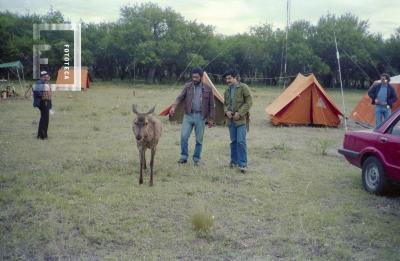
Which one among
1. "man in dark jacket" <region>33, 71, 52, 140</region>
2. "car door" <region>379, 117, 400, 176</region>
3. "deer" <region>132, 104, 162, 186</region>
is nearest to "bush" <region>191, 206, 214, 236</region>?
"deer" <region>132, 104, 162, 186</region>

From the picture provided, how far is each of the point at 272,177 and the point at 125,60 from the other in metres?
45.5

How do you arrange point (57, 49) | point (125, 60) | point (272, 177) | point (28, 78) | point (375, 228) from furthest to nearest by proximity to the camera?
point (125, 60) → point (28, 78) → point (57, 49) → point (272, 177) → point (375, 228)

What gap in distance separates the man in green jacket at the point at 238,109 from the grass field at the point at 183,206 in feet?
1.55

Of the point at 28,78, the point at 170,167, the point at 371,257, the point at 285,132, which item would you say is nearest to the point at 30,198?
the point at 170,167

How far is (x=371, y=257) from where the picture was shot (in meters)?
4.65

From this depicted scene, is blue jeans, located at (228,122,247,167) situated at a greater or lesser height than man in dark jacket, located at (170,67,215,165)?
lesser

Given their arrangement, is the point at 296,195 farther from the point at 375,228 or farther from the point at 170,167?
the point at 170,167

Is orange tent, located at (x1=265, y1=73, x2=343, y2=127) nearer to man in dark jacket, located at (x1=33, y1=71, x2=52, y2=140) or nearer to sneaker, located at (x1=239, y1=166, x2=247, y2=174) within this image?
sneaker, located at (x1=239, y1=166, x2=247, y2=174)

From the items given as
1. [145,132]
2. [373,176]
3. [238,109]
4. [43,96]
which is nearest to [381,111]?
[373,176]

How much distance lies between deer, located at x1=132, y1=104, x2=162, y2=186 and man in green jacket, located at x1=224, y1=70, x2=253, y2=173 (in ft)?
4.59

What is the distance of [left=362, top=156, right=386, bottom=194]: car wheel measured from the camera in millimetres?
6719

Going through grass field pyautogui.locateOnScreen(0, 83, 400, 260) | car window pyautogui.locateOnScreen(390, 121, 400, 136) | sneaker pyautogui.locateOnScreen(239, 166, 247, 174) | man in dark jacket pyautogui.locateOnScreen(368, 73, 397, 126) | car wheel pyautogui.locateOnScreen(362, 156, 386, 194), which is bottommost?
grass field pyautogui.locateOnScreen(0, 83, 400, 260)

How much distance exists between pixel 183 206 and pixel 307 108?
10011mm

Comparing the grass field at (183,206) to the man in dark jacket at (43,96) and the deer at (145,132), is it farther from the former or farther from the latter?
the man in dark jacket at (43,96)
